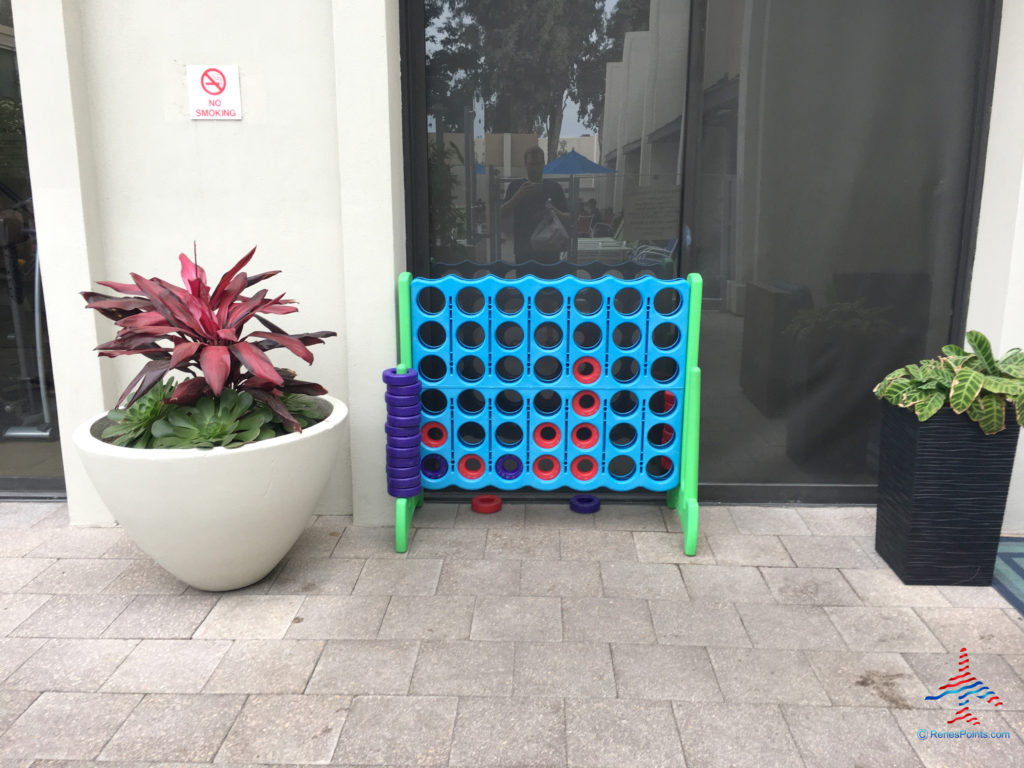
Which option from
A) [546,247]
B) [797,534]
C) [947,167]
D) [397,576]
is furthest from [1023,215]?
[397,576]

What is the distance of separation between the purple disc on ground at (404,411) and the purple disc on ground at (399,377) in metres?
0.10

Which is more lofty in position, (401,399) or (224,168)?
(224,168)

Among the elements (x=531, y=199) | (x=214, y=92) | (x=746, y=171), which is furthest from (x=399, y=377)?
(x=746, y=171)

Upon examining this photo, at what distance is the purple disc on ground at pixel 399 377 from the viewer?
321 centimetres

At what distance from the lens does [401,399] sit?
10.6ft

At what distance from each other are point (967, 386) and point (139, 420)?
2964 mm

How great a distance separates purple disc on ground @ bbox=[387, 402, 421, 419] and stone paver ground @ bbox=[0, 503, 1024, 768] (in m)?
0.60

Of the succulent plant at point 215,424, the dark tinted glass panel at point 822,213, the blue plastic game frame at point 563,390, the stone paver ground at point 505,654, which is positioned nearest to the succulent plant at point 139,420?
the succulent plant at point 215,424

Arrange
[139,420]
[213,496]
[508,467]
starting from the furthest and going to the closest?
[508,467] < [139,420] < [213,496]

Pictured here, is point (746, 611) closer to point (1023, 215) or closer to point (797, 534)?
point (797, 534)

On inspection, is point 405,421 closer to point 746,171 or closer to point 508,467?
point 508,467

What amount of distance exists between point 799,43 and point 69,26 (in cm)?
314

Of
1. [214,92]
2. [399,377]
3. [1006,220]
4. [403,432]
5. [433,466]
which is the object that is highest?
[214,92]

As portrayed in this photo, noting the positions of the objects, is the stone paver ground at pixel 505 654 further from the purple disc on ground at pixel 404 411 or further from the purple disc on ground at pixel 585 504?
the purple disc on ground at pixel 404 411
